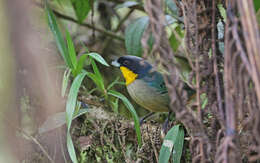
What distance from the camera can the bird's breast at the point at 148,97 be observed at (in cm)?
311

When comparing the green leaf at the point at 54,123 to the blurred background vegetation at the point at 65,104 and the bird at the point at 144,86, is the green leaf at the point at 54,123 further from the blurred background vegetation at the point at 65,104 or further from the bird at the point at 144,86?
the bird at the point at 144,86

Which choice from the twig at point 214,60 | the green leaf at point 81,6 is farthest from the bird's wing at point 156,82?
the twig at point 214,60

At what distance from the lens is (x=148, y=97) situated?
3.15 metres

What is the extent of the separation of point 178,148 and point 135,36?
124cm

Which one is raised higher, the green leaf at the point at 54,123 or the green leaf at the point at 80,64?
the green leaf at the point at 80,64

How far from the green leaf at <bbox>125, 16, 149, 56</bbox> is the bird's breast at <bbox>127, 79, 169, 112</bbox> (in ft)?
0.96

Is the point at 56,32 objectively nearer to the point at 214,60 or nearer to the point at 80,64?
the point at 80,64

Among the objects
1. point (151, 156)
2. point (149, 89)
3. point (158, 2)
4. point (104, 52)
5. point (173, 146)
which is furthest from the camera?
point (104, 52)

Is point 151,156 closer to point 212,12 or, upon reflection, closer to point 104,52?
point 212,12

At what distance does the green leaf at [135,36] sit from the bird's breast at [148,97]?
29cm

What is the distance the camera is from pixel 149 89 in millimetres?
3203

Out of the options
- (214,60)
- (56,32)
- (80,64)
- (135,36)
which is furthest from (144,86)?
(214,60)

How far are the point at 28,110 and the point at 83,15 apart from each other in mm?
1341

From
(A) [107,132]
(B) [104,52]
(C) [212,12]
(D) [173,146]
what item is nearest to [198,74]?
(C) [212,12]
